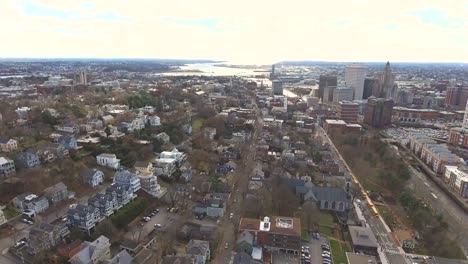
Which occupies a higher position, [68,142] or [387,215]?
[68,142]

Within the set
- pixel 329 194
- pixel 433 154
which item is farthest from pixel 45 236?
pixel 433 154

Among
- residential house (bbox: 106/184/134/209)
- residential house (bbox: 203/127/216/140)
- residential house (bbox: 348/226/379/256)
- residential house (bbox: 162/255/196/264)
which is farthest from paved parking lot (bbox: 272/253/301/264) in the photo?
residential house (bbox: 203/127/216/140)

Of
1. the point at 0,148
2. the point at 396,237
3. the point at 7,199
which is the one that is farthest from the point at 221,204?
the point at 0,148

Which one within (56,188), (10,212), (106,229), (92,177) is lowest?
(106,229)

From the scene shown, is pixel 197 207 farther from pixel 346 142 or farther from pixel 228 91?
pixel 228 91

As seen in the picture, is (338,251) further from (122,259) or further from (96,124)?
(96,124)

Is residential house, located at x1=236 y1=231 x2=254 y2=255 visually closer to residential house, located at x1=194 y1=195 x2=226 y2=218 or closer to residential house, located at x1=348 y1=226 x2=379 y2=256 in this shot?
residential house, located at x1=194 y1=195 x2=226 y2=218

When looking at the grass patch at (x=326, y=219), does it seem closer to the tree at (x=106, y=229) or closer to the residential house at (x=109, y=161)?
the tree at (x=106, y=229)
